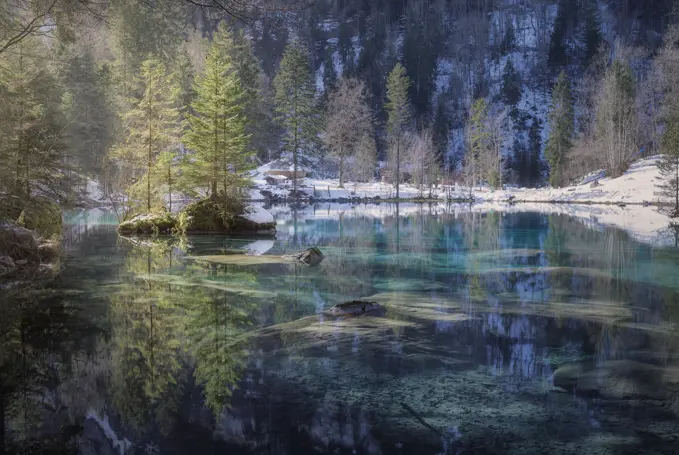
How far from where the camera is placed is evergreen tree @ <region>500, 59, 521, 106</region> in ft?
287

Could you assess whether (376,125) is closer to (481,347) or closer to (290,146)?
(290,146)

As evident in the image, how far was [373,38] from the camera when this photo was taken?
328ft

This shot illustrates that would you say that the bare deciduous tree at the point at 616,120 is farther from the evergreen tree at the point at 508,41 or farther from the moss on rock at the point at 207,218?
the evergreen tree at the point at 508,41

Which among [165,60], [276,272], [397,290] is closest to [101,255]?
[276,272]

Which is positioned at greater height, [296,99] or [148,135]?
[296,99]

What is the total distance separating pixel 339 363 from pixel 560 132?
61.2 meters

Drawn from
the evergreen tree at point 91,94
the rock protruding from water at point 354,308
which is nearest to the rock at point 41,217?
the rock protruding from water at point 354,308

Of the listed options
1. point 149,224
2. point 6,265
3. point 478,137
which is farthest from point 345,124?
point 6,265

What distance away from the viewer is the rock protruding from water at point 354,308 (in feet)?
29.9

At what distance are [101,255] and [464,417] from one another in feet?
46.7

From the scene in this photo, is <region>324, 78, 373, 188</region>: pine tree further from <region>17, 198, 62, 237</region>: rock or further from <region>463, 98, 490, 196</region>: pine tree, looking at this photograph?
<region>17, 198, 62, 237</region>: rock

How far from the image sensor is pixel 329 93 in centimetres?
8100

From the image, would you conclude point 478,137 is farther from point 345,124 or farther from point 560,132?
point 345,124

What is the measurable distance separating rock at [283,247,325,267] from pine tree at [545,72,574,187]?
165 ft
